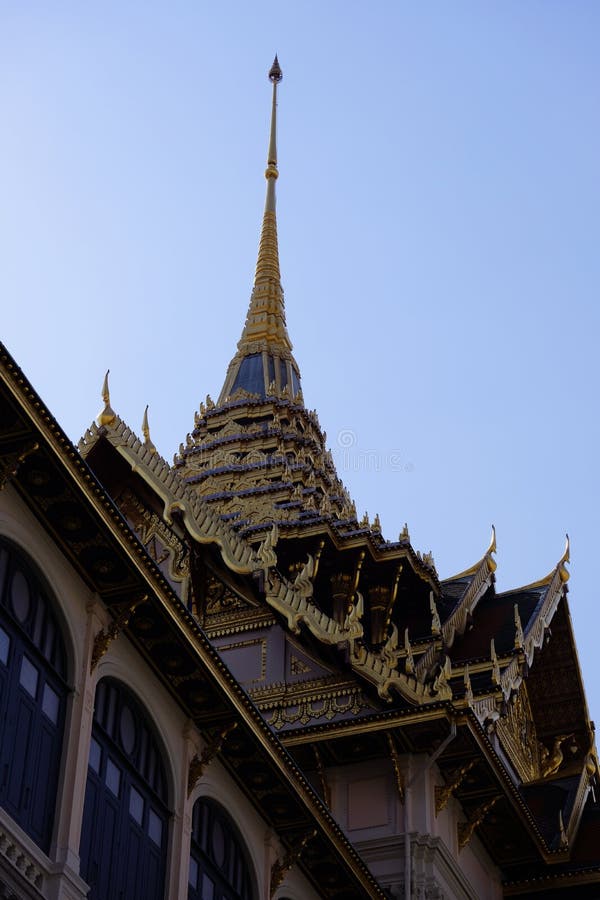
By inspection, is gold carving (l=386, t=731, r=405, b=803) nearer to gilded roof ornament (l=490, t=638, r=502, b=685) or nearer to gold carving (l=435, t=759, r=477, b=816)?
gold carving (l=435, t=759, r=477, b=816)

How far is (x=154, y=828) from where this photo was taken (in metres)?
17.7

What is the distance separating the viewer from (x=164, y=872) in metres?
17.7

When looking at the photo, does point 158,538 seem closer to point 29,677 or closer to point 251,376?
point 251,376

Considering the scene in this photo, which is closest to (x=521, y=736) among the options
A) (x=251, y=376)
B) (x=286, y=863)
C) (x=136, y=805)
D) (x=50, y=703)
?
(x=286, y=863)

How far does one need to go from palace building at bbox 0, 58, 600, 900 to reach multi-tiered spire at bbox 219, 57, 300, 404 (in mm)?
108

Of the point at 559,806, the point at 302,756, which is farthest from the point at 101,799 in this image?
the point at 559,806

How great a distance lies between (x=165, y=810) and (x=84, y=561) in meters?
2.75

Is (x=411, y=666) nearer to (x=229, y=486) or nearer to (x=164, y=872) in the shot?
(x=164, y=872)

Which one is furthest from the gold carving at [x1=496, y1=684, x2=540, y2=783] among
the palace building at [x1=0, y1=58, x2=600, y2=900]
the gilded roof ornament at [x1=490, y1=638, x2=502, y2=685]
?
the gilded roof ornament at [x1=490, y1=638, x2=502, y2=685]

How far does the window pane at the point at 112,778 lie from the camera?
55.8 feet

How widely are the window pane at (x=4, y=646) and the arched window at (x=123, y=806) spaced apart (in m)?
1.71

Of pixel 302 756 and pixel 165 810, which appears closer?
pixel 165 810

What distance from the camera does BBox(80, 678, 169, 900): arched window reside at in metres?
16.4

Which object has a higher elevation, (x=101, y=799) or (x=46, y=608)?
(x=46, y=608)
